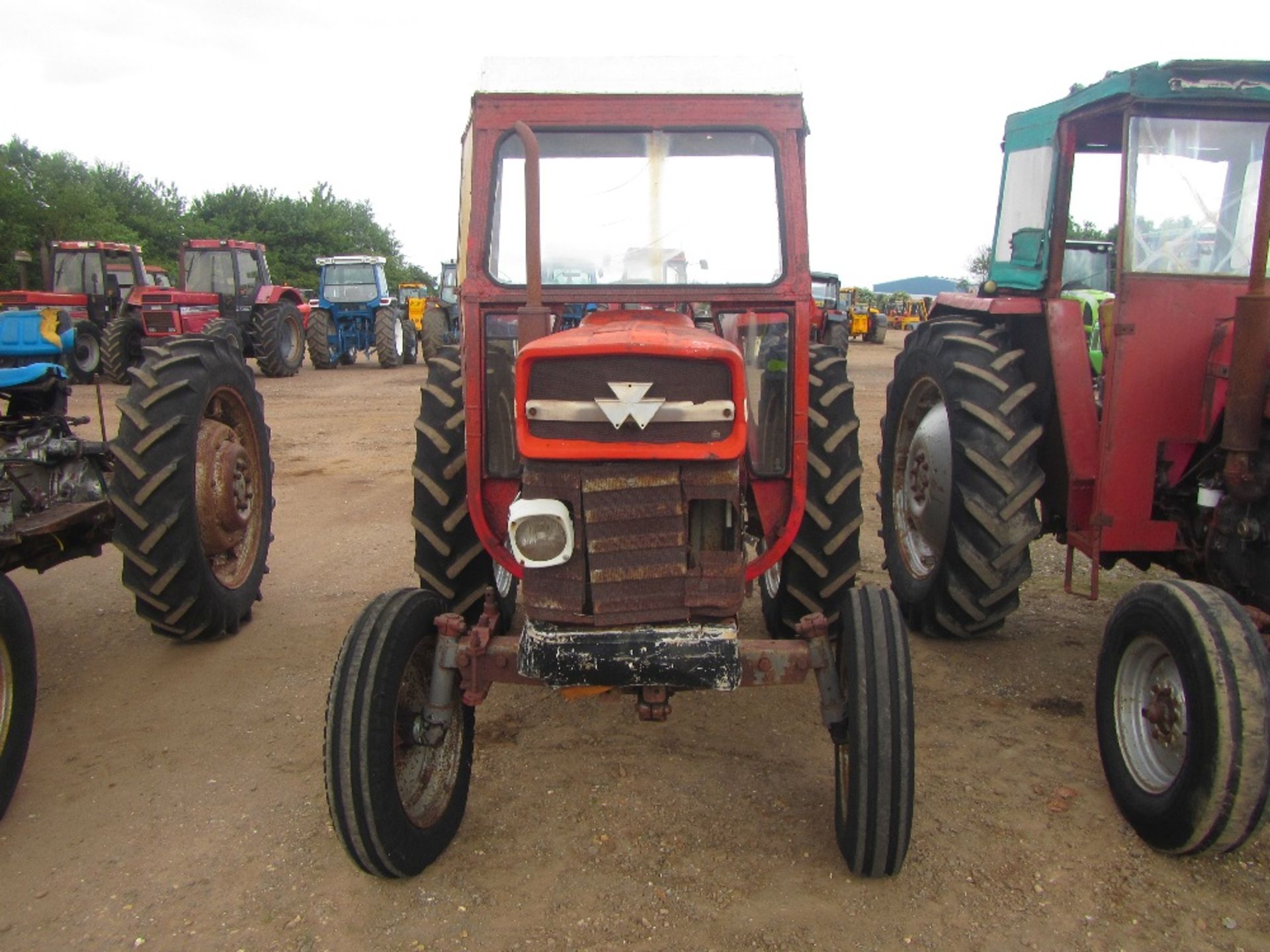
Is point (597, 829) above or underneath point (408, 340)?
underneath

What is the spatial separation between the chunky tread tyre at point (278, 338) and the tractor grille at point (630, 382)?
15.6 m

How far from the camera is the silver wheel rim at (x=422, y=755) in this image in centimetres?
283

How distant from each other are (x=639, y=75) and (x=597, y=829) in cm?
259

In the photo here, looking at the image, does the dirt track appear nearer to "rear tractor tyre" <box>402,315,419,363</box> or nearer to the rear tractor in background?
the rear tractor in background

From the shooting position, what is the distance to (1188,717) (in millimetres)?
2723

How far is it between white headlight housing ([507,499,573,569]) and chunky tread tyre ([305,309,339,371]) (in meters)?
17.7

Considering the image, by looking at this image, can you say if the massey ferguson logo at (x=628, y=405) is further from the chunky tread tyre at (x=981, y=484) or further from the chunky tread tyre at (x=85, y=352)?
the chunky tread tyre at (x=85, y=352)

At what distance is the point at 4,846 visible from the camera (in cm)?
300

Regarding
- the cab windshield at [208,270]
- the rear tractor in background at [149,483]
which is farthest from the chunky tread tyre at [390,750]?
the cab windshield at [208,270]

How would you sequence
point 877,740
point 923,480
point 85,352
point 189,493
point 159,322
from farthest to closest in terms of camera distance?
point 85,352, point 159,322, point 923,480, point 189,493, point 877,740

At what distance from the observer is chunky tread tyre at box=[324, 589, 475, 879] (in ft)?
8.41

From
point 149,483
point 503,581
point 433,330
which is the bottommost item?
point 503,581

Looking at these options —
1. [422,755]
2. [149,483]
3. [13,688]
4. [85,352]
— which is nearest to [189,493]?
A: [149,483]

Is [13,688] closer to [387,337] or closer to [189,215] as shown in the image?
[387,337]
